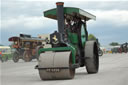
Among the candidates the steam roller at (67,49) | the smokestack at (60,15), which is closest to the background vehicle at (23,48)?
the steam roller at (67,49)

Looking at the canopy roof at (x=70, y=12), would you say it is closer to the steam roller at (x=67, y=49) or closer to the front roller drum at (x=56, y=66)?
the steam roller at (x=67, y=49)

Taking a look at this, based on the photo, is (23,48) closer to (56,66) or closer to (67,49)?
(67,49)

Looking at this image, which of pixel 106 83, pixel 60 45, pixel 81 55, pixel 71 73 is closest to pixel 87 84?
pixel 106 83

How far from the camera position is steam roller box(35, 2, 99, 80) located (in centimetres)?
1002

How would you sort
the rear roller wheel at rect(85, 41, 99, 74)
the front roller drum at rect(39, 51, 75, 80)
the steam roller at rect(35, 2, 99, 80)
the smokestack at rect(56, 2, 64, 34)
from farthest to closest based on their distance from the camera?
the rear roller wheel at rect(85, 41, 99, 74)
the smokestack at rect(56, 2, 64, 34)
the steam roller at rect(35, 2, 99, 80)
the front roller drum at rect(39, 51, 75, 80)

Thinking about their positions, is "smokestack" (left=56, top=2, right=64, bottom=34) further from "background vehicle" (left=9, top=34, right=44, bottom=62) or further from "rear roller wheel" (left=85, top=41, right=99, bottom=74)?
"background vehicle" (left=9, top=34, right=44, bottom=62)

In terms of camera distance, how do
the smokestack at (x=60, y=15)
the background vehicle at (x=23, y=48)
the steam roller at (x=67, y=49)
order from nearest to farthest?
the steam roller at (x=67, y=49) < the smokestack at (x=60, y=15) < the background vehicle at (x=23, y=48)

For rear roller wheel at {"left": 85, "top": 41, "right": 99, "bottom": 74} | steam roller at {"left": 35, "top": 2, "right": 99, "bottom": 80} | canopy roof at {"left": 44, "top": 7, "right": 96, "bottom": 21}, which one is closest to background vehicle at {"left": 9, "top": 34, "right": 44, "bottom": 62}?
steam roller at {"left": 35, "top": 2, "right": 99, "bottom": 80}

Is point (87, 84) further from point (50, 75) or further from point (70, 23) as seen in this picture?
point (70, 23)

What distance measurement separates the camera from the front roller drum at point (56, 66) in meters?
9.91

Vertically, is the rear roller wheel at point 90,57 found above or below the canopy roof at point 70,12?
below

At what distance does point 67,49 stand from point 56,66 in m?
0.84

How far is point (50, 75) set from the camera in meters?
10.0

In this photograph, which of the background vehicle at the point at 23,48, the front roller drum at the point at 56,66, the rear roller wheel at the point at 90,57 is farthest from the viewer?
the background vehicle at the point at 23,48
